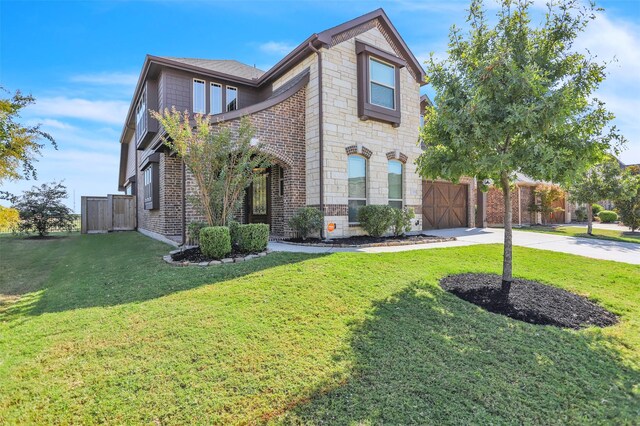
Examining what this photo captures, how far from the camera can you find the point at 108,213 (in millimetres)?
17766

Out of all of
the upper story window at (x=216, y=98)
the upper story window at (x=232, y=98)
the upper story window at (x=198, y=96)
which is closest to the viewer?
the upper story window at (x=198, y=96)

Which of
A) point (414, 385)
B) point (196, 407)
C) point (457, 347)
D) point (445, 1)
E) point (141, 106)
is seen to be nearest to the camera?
point (196, 407)

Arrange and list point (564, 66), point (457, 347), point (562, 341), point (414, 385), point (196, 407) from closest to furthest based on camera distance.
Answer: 1. point (196, 407)
2. point (414, 385)
3. point (457, 347)
4. point (562, 341)
5. point (564, 66)

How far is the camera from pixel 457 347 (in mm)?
3617

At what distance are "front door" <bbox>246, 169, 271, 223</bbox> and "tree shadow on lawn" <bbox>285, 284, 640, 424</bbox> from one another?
27.8 ft

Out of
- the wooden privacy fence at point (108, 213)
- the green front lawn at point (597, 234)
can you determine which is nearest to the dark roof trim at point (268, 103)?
the wooden privacy fence at point (108, 213)

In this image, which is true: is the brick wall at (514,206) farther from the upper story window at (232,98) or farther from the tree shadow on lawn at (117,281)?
the tree shadow on lawn at (117,281)

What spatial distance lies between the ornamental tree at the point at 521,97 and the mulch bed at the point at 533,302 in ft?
1.26

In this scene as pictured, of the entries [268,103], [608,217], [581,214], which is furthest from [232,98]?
[608,217]

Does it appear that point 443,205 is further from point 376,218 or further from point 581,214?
point 581,214

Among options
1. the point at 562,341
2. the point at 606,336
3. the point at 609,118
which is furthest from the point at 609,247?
the point at 562,341

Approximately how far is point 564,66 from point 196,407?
268 inches

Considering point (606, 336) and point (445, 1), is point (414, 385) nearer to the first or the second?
point (606, 336)

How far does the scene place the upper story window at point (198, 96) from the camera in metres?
12.1
